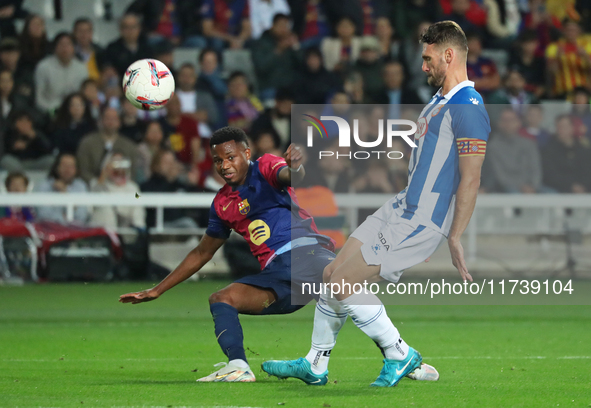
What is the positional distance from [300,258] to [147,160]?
750cm

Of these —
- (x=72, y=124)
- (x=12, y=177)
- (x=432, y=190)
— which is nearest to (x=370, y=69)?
(x=72, y=124)

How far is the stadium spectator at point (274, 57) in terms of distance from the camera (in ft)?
48.9

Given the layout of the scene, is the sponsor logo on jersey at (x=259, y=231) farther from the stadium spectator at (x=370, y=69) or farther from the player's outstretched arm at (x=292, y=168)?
A: the stadium spectator at (x=370, y=69)

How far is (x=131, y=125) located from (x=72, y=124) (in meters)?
0.88

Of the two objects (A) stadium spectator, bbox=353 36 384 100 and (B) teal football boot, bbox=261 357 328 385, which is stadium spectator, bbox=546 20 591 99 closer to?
(A) stadium spectator, bbox=353 36 384 100

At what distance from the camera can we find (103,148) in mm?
12688

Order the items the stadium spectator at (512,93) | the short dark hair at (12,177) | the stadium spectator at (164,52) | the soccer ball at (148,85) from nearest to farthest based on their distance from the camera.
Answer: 1. the soccer ball at (148,85)
2. the short dark hair at (12,177)
3. the stadium spectator at (512,93)
4. the stadium spectator at (164,52)

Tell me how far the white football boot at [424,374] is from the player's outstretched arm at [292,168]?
145 centimetres

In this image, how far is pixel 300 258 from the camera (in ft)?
19.1

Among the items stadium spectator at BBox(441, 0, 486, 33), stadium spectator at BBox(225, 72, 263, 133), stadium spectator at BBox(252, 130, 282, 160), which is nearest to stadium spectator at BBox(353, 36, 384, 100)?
stadium spectator at BBox(225, 72, 263, 133)

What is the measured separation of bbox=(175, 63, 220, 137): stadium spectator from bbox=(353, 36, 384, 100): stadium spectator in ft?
8.11

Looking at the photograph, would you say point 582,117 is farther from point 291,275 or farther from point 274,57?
point 291,275

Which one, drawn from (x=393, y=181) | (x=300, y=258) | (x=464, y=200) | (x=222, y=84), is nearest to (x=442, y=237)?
(x=464, y=200)

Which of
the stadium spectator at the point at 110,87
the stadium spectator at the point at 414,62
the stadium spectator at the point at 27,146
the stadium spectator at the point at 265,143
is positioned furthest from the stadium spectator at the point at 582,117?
the stadium spectator at the point at 27,146
